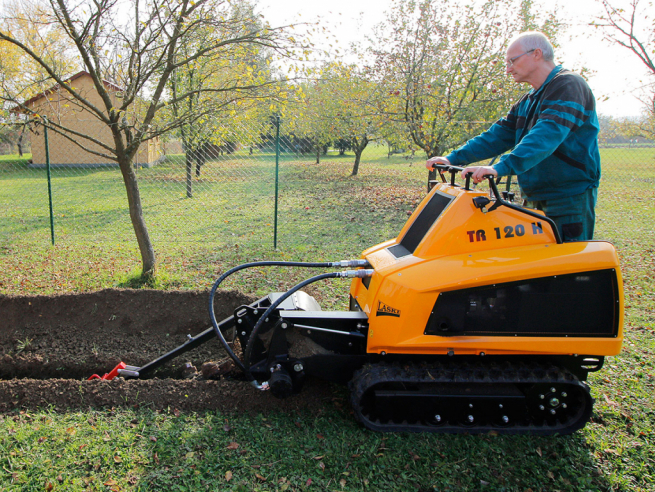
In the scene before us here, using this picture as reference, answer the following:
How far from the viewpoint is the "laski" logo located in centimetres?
296

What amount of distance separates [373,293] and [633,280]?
17.5ft

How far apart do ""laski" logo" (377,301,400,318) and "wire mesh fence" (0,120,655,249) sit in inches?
184

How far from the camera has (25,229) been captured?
31.5 feet

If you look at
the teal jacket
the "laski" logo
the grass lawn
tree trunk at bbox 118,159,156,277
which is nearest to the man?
the teal jacket

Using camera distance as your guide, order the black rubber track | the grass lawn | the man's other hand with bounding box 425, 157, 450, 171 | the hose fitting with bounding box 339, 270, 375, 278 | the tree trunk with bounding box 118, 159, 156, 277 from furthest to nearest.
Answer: the tree trunk with bounding box 118, 159, 156, 277
the man's other hand with bounding box 425, 157, 450, 171
the hose fitting with bounding box 339, 270, 375, 278
the black rubber track
the grass lawn

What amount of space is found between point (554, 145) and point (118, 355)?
4.16 meters

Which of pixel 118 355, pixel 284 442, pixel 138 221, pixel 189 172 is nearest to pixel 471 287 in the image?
pixel 284 442

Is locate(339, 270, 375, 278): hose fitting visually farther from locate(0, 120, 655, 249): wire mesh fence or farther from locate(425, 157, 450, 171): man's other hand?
locate(0, 120, 655, 249): wire mesh fence

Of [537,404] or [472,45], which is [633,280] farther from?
[472,45]

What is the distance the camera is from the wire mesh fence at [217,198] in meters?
9.16

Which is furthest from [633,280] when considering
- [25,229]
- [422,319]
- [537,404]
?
[25,229]

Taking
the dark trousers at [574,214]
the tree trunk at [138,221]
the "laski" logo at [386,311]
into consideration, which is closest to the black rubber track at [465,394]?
the "laski" logo at [386,311]

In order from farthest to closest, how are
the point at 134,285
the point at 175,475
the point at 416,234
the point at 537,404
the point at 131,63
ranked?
the point at 134,285, the point at 131,63, the point at 416,234, the point at 537,404, the point at 175,475

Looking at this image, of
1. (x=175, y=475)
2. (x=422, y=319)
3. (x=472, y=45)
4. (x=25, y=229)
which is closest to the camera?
(x=175, y=475)
